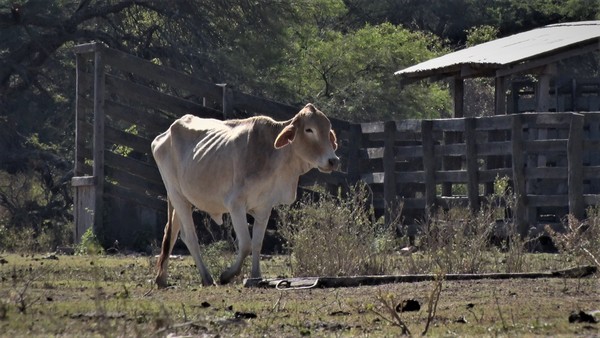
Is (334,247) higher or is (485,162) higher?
(485,162)

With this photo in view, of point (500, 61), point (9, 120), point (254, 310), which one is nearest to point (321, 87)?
point (9, 120)

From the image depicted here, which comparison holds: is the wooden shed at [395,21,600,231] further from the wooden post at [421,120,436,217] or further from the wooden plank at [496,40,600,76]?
the wooden post at [421,120,436,217]

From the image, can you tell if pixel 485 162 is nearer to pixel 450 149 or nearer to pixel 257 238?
pixel 450 149

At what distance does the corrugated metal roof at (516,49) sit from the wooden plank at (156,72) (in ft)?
13.4

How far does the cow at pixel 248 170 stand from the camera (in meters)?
14.1

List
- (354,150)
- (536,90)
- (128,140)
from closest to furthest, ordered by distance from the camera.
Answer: (128,140) < (354,150) < (536,90)

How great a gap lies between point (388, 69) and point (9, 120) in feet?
29.8

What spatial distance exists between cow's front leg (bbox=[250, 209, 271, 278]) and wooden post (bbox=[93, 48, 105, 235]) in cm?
718

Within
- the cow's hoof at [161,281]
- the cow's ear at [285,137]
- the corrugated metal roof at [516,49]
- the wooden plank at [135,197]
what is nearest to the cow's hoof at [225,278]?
the cow's hoof at [161,281]

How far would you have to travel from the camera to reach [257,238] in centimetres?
1404

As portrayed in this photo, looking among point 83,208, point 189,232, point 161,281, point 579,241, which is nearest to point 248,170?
point 189,232

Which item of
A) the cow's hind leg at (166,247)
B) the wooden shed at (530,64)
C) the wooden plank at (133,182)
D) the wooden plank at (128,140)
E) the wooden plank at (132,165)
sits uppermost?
the wooden shed at (530,64)

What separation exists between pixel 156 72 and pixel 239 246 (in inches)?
305

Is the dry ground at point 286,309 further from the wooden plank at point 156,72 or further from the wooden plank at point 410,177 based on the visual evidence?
the wooden plank at point 156,72
